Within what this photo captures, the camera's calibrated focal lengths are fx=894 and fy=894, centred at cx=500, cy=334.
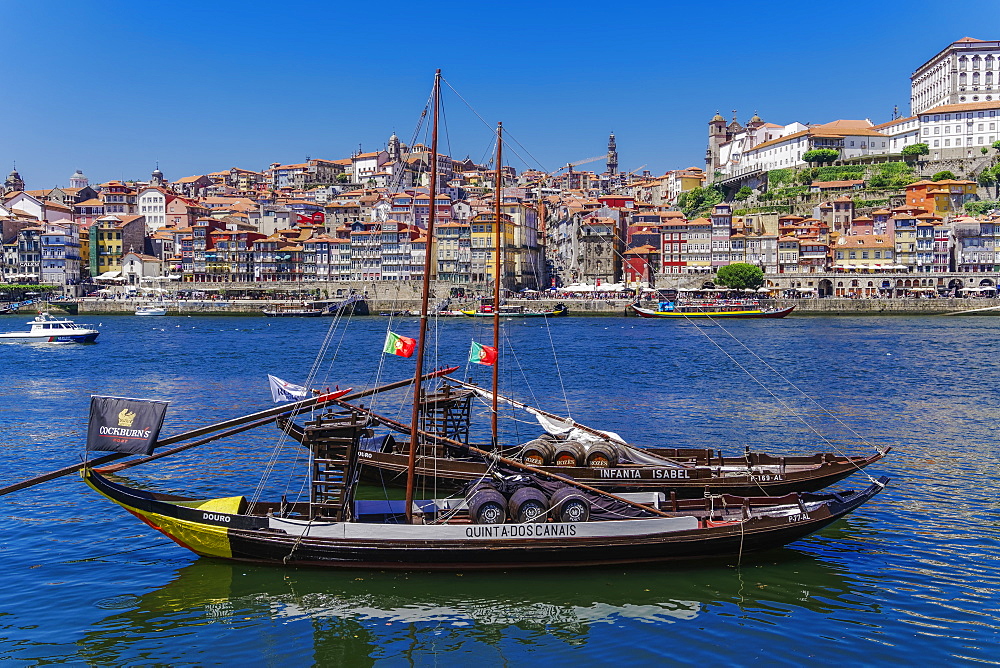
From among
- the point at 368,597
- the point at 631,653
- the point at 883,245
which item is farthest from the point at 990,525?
the point at 883,245

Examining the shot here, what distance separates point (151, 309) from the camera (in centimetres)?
10388

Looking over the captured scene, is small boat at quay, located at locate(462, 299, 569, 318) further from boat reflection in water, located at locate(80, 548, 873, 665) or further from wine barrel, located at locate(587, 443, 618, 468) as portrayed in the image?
boat reflection in water, located at locate(80, 548, 873, 665)

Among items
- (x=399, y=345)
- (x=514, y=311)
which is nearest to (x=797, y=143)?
(x=514, y=311)

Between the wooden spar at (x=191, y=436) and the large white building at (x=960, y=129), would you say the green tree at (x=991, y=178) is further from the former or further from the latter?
the wooden spar at (x=191, y=436)

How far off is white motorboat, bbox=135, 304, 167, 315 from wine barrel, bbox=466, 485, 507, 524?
97.7 meters

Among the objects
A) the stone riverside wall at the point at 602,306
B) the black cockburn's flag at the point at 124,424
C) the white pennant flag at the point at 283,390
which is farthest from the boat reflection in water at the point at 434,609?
the stone riverside wall at the point at 602,306

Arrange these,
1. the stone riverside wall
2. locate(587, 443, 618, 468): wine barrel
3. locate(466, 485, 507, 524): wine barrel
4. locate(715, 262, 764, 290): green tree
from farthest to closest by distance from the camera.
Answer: locate(715, 262, 764, 290): green tree → the stone riverside wall → locate(587, 443, 618, 468): wine barrel → locate(466, 485, 507, 524): wine barrel

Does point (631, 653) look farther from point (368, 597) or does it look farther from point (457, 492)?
point (457, 492)

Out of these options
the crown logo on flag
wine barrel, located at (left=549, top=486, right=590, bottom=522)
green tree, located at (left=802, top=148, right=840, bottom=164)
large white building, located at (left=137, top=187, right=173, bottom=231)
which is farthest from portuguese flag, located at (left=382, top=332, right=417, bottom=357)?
large white building, located at (left=137, top=187, right=173, bottom=231)

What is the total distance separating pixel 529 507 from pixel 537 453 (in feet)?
12.9

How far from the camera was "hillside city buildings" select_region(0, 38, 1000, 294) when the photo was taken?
107 meters

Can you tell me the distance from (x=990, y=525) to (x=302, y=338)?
59.3 m

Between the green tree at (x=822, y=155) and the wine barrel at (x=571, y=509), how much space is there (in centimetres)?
12327

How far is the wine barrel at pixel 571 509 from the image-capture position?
1395cm
